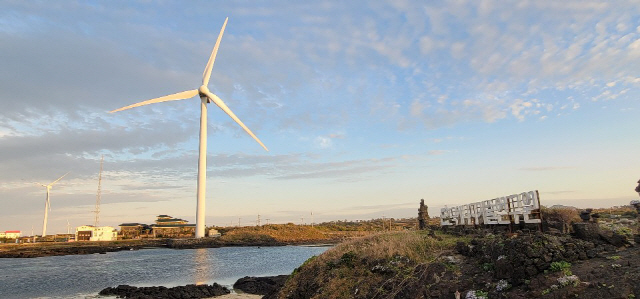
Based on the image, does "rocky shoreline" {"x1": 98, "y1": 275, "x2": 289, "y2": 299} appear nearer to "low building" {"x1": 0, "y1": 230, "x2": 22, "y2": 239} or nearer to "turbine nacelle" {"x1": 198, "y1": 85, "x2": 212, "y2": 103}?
"turbine nacelle" {"x1": 198, "y1": 85, "x2": 212, "y2": 103}

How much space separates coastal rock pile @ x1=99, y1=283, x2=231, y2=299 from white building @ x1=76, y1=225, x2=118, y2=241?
134967mm

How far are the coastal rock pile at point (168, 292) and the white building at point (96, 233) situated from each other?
443 ft

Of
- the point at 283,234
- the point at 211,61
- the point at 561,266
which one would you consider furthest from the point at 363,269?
the point at 283,234

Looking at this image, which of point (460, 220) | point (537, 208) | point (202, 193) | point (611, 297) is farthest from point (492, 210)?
point (202, 193)

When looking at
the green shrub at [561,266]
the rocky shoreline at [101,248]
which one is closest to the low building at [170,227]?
the rocky shoreline at [101,248]

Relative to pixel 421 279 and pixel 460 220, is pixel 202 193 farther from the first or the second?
pixel 421 279

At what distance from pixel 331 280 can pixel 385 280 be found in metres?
3.52

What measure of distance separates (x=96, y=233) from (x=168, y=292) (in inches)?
5618

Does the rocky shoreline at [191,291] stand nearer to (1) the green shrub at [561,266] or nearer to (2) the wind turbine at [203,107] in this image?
(1) the green shrub at [561,266]

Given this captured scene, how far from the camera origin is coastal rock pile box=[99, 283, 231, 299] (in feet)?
100

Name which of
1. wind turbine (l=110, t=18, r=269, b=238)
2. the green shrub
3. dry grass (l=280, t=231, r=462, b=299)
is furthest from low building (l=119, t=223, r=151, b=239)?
the green shrub

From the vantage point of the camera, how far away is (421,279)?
1531 cm

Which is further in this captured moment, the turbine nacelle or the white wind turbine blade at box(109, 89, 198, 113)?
the turbine nacelle

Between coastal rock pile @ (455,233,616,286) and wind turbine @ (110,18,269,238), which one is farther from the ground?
wind turbine @ (110,18,269,238)
